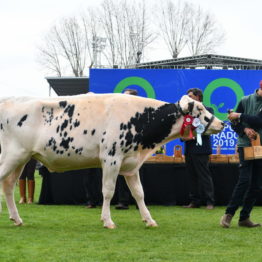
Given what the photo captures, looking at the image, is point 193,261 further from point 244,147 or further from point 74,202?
point 74,202

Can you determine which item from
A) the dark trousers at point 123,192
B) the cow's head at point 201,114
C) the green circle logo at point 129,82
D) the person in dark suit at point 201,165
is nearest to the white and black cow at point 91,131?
the cow's head at point 201,114

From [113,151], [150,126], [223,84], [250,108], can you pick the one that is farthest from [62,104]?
[223,84]

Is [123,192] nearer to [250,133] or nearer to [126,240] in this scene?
[250,133]

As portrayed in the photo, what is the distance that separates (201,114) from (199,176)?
330cm

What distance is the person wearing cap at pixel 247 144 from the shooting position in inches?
320

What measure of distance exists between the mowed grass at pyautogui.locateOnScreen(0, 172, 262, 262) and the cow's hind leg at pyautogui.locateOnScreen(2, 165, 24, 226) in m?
0.14

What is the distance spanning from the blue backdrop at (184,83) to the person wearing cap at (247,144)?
6.83 meters

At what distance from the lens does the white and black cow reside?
8297 millimetres

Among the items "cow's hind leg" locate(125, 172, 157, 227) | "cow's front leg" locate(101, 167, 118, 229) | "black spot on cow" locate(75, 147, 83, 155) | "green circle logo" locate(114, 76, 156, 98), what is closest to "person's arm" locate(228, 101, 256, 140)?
"cow's hind leg" locate(125, 172, 157, 227)

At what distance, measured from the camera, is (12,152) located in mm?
8352

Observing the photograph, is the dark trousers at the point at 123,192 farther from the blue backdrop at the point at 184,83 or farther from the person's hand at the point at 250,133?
the person's hand at the point at 250,133

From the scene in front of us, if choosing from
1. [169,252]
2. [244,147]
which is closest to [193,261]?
[169,252]

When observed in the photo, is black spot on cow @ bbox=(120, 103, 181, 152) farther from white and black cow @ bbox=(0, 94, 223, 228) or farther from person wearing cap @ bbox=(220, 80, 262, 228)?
person wearing cap @ bbox=(220, 80, 262, 228)

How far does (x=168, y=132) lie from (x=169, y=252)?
268 cm
